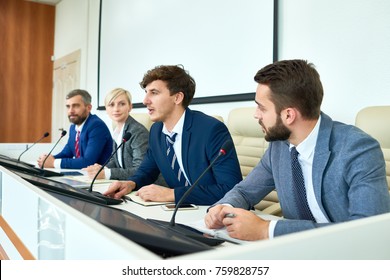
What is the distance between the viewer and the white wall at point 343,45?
6.61ft

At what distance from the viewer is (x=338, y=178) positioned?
1.17 m

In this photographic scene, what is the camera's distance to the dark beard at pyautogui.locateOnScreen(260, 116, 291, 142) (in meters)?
1.31

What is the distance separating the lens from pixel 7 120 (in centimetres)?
632

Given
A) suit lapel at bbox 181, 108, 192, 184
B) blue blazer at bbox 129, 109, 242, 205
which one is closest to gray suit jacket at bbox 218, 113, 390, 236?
blue blazer at bbox 129, 109, 242, 205

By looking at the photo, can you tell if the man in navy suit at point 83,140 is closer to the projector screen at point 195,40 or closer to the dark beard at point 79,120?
the dark beard at point 79,120

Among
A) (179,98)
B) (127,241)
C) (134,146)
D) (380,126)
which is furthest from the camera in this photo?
(134,146)

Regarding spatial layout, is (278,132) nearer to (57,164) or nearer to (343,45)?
(343,45)

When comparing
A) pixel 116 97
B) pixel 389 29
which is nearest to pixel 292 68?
pixel 389 29

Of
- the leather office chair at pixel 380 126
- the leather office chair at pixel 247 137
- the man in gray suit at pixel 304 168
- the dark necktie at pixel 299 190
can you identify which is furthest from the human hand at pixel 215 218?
the leather office chair at pixel 247 137

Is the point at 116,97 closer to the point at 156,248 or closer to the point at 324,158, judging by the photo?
the point at 324,158

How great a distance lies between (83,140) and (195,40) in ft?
4.39

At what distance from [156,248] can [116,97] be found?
7.98 ft

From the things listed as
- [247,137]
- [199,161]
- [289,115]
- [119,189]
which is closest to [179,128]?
[199,161]

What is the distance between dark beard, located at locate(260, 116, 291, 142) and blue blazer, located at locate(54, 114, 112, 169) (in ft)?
6.24
